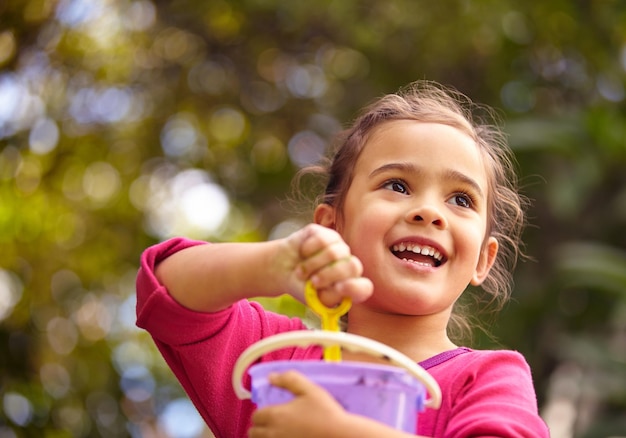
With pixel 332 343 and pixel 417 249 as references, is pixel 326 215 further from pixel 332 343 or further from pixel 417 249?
pixel 332 343

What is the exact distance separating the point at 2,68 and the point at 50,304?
1445mm

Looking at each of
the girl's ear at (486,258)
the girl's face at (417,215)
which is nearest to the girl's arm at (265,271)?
the girl's face at (417,215)

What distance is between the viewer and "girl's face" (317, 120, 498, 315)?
5.39 ft

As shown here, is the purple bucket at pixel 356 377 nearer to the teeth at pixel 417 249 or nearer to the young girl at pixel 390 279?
the young girl at pixel 390 279

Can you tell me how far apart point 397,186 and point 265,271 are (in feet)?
1.30

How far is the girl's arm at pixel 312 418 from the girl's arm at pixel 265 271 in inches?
5.6

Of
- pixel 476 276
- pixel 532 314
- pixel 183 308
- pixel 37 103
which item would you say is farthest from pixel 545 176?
pixel 183 308

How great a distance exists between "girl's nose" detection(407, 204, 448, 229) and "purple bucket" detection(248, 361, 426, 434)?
1.44 ft

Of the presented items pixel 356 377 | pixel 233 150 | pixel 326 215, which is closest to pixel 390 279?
pixel 326 215

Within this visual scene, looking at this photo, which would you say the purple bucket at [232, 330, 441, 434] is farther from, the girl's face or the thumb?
the girl's face

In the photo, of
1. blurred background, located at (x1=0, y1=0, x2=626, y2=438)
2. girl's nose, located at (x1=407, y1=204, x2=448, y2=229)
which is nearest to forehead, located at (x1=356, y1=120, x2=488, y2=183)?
girl's nose, located at (x1=407, y1=204, x2=448, y2=229)

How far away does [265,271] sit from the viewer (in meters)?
1.43

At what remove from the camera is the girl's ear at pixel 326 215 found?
1.93 m

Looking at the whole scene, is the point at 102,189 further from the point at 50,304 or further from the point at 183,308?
the point at 183,308
